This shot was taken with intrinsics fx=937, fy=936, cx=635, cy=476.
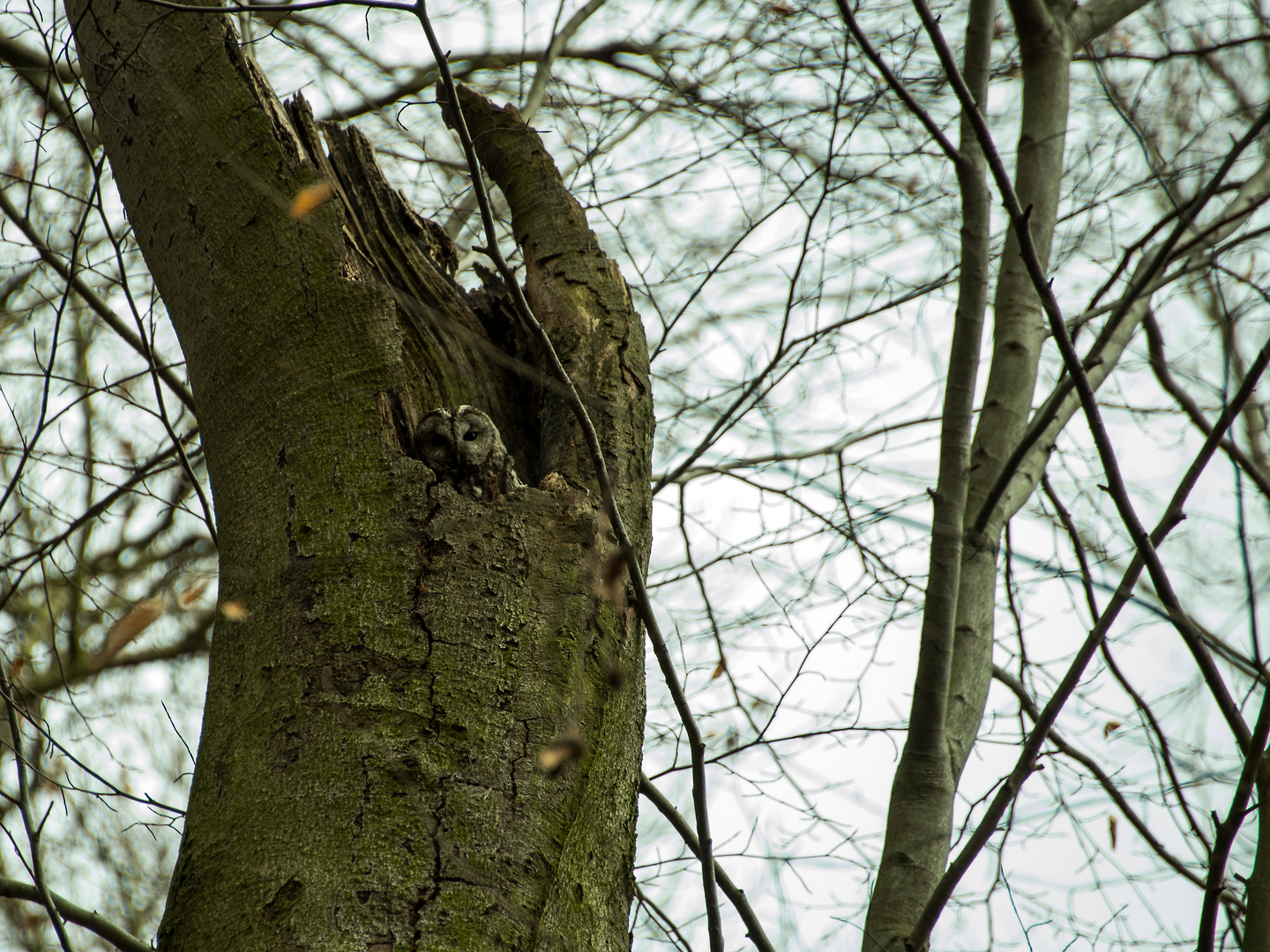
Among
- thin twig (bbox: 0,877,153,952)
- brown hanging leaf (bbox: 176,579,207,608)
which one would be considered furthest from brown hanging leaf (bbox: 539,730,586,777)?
brown hanging leaf (bbox: 176,579,207,608)

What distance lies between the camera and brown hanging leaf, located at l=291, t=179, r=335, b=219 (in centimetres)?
138

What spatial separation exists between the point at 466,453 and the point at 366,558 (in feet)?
0.63

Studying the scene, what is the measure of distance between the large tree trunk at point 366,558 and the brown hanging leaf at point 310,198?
0.05 ft

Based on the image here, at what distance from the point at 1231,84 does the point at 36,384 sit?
4.08 meters

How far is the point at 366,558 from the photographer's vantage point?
1101mm

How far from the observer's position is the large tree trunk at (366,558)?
0.92 metres

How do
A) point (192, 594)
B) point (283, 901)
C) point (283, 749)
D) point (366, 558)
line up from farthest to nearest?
point (192, 594) < point (366, 558) < point (283, 749) < point (283, 901)

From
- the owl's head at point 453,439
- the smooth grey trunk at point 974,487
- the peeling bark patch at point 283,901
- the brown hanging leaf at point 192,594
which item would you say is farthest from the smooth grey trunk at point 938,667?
the brown hanging leaf at point 192,594

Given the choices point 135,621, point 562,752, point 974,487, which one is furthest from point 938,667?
point 135,621

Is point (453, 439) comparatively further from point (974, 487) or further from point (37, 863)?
point (974, 487)

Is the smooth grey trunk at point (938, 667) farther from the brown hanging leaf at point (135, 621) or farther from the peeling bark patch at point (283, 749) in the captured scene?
the brown hanging leaf at point (135, 621)

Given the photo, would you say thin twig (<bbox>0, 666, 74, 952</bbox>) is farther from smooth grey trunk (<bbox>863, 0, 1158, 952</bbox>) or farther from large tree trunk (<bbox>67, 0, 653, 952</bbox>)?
smooth grey trunk (<bbox>863, 0, 1158, 952</bbox>)

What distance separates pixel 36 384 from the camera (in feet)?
11.8

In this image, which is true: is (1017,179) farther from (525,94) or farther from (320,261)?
(525,94)
